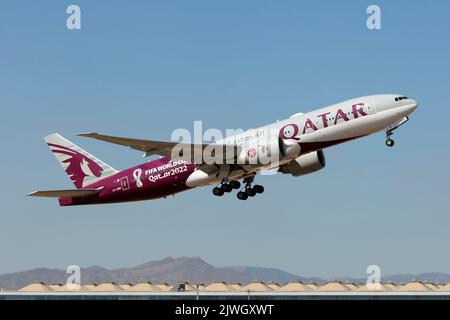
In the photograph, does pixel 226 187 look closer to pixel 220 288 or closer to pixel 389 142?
pixel 389 142

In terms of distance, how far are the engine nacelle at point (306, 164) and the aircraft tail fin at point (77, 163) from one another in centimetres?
1612

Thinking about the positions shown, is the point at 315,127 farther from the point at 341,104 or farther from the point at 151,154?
the point at 151,154

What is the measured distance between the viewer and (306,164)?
245 ft

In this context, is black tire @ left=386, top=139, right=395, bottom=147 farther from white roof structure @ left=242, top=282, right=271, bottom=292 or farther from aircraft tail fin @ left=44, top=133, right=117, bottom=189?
white roof structure @ left=242, top=282, right=271, bottom=292

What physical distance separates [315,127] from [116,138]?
15529 millimetres

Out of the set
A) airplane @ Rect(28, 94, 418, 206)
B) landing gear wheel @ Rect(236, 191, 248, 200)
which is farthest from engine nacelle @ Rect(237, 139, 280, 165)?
landing gear wheel @ Rect(236, 191, 248, 200)

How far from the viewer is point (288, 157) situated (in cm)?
6744

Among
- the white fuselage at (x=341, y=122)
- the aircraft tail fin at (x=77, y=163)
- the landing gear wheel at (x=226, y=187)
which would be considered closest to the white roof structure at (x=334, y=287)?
the aircraft tail fin at (x=77, y=163)

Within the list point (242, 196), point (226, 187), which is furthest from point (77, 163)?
point (242, 196)

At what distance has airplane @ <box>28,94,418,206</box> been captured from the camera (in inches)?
2579

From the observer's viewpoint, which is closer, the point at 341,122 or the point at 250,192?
the point at 341,122

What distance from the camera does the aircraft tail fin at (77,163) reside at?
7794cm

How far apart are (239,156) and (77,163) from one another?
1925 cm
